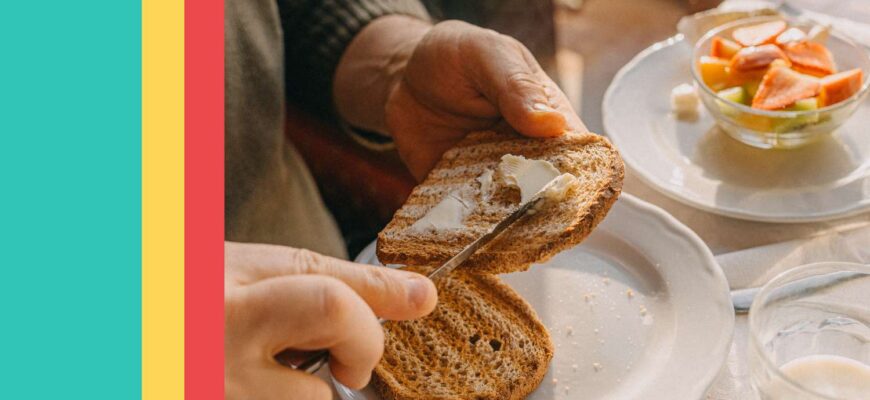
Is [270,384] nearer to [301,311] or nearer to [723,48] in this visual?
[301,311]

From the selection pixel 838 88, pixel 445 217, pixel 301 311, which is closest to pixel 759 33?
pixel 838 88

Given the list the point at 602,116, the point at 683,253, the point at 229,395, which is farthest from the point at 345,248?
the point at 229,395

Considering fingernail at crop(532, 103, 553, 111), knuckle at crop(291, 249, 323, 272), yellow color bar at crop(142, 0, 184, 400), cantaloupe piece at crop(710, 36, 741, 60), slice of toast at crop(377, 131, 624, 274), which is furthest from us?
cantaloupe piece at crop(710, 36, 741, 60)

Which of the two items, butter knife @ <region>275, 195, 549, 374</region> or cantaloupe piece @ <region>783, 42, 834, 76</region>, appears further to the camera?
cantaloupe piece @ <region>783, 42, 834, 76</region>

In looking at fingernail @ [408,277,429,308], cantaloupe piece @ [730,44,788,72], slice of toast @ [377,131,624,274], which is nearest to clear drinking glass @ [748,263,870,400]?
slice of toast @ [377,131,624,274]

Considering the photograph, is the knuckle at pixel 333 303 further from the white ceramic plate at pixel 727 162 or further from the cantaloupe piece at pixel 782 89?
the cantaloupe piece at pixel 782 89

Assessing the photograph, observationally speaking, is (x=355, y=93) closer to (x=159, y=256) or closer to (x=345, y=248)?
(x=345, y=248)

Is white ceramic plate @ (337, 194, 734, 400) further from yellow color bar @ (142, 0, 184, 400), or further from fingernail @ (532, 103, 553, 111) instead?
yellow color bar @ (142, 0, 184, 400)
